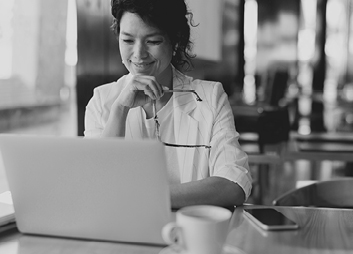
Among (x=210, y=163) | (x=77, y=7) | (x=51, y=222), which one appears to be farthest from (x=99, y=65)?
(x=51, y=222)

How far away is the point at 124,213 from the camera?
0.88m

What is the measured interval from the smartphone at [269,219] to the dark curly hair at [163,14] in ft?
2.57

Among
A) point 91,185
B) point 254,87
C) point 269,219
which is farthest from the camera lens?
point 254,87

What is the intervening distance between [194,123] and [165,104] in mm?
157

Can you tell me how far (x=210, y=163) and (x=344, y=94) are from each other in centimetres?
711

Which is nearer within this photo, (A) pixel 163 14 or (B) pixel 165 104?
(A) pixel 163 14

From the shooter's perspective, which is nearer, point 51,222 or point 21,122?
point 51,222

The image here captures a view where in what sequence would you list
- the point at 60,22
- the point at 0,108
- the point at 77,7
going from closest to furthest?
the point at 77,7
the point at 60,22
the point at 0,108

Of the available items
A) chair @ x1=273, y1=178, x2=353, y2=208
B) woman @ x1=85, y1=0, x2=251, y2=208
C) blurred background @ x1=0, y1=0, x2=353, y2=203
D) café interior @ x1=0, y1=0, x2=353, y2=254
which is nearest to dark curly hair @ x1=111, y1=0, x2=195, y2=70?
woman @ x1=85, y1=0, x2=251, y2=208

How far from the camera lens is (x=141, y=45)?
62.2 inches

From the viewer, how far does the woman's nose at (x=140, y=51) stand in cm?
158

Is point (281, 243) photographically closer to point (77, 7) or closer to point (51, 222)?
point (51, 222)

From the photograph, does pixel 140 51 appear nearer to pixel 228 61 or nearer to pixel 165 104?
pixel 165 104

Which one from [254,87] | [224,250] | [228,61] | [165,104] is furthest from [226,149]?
[254,87]
